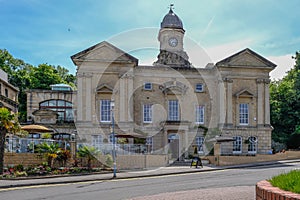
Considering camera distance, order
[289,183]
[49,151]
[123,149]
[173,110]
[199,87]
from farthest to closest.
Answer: [199,87]
[173,110]
[123,149]
[49,151]
[289,183]

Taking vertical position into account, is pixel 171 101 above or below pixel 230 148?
above

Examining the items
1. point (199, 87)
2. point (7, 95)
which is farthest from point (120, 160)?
point (7, 95)

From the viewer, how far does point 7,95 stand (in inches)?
1772

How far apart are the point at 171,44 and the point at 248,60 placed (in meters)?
10.0

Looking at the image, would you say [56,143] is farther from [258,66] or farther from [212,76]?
[258,66]

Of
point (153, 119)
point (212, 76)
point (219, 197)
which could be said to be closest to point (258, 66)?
point (212, 76)

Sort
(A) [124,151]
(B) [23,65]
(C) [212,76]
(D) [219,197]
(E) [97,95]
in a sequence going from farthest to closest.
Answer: (B) [23,65] → (C) [212,76] → (E) [97,95] → (A) [124,151] → (D) [219,197]

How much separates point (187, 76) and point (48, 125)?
15177 mm

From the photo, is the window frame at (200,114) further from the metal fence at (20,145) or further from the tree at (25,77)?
the tree at (25,77)

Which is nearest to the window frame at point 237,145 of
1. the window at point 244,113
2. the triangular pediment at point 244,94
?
the window at point 244,113

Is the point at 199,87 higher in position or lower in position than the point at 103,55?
lower

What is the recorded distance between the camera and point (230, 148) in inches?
1618

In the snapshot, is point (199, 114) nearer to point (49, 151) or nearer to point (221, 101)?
point (221, 101)

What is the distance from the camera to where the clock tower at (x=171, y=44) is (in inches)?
1873
